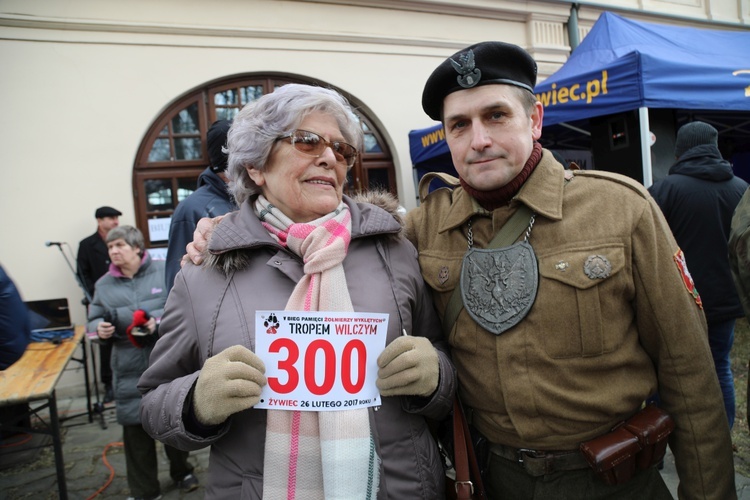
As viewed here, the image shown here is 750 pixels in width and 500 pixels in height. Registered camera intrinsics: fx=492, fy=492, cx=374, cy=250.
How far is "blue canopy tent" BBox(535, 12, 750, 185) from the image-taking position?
4305 mm

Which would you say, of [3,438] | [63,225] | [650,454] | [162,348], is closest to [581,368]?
[650,454]

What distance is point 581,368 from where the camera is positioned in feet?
4.49

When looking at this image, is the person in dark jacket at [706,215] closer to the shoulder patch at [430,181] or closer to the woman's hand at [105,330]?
the shoulder patch at [430,181]

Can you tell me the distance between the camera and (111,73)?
18.6ft

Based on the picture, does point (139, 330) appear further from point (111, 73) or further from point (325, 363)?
point (111, 73)

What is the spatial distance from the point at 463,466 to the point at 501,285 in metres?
0.55

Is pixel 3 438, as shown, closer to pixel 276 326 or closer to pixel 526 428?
pixel 276 326

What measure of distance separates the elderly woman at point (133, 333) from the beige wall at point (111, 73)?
8.04ft

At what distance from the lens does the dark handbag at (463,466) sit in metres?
1.45

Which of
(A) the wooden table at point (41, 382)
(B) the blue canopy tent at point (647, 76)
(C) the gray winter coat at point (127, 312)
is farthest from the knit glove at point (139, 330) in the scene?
(B) the blue canopy tent at point (647, 76)

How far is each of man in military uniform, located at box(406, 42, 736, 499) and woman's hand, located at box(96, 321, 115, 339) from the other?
278 cm

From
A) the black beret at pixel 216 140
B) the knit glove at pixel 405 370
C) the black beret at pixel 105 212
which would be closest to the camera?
the knit glove at pixel 405 370

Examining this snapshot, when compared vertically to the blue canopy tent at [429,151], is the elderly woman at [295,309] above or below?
below

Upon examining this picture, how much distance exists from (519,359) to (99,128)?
5.78 meters
